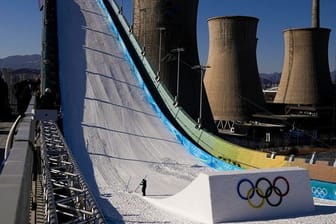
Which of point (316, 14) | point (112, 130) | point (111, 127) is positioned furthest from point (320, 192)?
point (316, 14)

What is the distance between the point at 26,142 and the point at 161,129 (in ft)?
36.1

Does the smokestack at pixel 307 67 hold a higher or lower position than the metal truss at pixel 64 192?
higher

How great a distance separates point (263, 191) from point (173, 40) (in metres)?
15.3

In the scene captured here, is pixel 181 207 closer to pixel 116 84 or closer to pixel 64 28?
pixel 116 84

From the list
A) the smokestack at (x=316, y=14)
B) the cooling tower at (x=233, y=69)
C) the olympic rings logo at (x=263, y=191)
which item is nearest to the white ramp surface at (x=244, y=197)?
the olympic rings logo at (x=263, y=191)

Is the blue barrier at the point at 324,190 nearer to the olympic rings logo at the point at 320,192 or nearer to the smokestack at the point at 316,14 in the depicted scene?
the olympic rings logo at the point at 320,192

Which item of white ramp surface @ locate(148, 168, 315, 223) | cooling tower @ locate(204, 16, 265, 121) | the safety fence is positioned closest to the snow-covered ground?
white ramp surface @ locate(148, 168, 315, 223)

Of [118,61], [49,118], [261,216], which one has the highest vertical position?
[118,61]

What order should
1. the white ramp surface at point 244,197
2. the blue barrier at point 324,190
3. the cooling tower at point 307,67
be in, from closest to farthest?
the white ramp surface at point 244,197
the blue barrier at point 324,190
the cooling tower at point 307,67

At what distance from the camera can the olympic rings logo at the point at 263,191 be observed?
29.4 ft

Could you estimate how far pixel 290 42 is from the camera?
3123 centimetres

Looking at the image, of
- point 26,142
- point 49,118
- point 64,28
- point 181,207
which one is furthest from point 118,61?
point 26,142

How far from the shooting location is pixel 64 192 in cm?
485

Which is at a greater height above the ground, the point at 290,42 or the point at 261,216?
the point at 290,42
